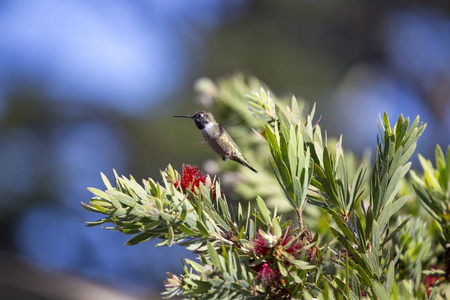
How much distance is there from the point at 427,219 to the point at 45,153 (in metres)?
5.98

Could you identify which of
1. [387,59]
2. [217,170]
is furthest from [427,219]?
[387,59]

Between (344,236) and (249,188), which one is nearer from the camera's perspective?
(344,236)

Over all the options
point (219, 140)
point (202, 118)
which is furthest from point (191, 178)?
point (202, 118)

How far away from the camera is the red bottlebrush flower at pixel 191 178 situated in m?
0.50

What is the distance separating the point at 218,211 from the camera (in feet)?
1.54

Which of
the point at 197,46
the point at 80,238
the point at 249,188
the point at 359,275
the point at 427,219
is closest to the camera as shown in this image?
the point at 359,275

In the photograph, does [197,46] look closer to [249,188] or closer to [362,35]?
[362,35]

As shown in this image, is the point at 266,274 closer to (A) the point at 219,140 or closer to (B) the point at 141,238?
(B) the point at 141,238

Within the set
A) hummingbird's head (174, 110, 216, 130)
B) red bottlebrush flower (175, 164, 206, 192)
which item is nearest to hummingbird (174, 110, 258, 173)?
hummingbird's head (174, 110, 216, 130)

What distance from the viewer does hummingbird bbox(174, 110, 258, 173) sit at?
3.36ft

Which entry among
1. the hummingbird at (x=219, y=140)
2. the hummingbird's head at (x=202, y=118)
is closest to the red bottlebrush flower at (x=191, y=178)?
the hummingbird at (x=219, y=140)

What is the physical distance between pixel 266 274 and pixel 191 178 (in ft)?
0.47

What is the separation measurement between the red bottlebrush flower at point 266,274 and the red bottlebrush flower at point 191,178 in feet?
0.39

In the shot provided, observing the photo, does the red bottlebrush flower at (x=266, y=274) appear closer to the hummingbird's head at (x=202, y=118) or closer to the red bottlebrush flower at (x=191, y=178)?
the red bottlebrush flower at (x=191, y=178)
